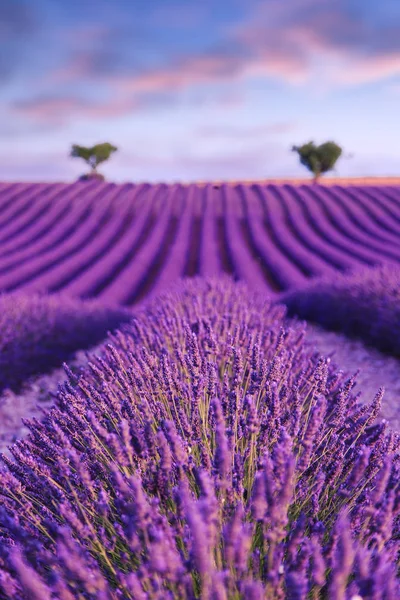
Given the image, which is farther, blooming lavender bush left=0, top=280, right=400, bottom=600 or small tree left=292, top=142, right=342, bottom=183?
small tree left=292, top=142, right=342, bottom=183

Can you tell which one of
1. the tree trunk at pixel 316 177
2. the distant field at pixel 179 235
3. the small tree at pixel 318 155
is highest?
the small tree at pixel 318 155

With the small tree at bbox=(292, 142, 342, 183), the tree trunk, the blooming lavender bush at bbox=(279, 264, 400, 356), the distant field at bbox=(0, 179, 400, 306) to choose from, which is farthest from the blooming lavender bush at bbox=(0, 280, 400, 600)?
the small tree at bbox=(292, 142, 342, 183)

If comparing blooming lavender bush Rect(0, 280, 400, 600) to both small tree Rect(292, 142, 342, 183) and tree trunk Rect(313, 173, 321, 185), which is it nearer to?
tree trunk Rect(313, 173, 321, 185)

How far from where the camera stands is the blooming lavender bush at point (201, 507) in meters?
0.95

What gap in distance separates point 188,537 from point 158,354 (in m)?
1.79

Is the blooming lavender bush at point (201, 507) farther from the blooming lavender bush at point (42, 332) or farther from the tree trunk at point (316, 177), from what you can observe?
the tree trunk at point (316, 177)

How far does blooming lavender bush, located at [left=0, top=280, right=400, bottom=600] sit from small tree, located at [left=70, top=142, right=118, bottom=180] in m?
30.4

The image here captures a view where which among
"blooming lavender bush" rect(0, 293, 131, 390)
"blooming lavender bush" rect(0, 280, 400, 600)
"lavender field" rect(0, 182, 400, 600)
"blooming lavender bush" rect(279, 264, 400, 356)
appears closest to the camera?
"blooming lavender bush" rect(0, 280, 400, 600)

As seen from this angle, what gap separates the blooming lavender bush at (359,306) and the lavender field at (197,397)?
0.03m

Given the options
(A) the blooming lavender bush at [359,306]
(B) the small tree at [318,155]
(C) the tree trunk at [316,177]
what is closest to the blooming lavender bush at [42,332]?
(A) the blooming lavender bush at [359,306]

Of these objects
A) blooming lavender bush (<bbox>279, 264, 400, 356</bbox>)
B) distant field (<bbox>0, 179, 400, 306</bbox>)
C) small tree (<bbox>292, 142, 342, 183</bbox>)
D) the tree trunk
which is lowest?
blooming lavender bush (<bbox>279, 264, 400, 356</bbox>)

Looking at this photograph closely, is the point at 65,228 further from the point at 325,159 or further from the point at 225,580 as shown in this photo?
the point at 325,159

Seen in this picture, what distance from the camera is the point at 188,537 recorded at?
4.17 ft

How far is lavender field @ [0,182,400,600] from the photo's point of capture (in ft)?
3.52
